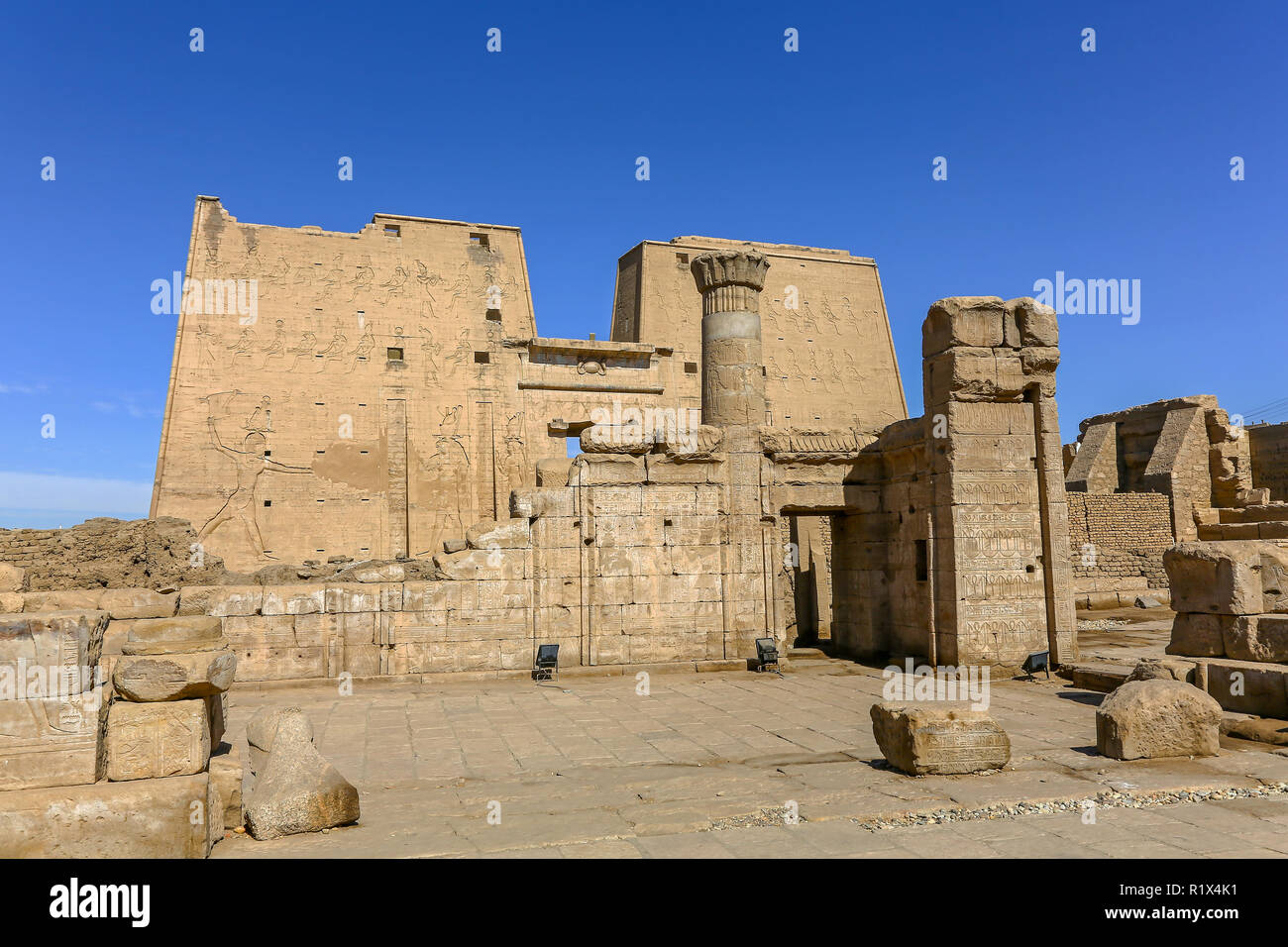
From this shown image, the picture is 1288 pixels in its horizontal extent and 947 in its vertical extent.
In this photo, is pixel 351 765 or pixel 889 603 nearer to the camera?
pixel 351 765

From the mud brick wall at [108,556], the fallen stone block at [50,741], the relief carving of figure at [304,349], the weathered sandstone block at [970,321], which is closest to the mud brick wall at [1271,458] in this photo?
the weathered sandstone block at [970,321]

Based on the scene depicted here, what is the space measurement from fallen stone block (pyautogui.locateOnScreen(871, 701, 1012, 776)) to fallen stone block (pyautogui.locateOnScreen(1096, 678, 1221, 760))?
0.91 meters

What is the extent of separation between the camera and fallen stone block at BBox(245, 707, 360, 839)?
4.51 m

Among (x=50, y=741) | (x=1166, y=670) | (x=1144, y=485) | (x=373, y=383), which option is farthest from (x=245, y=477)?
(x=1144, y=485)

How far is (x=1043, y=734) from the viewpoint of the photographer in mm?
7215

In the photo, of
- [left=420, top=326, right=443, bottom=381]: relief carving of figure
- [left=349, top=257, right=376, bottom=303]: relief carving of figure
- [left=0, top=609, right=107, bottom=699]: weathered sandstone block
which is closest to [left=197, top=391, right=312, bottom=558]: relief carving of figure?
[left=349, top=257, right=376, bottom=303]: relief carving of figure

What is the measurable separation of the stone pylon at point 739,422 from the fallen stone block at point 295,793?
25.6 ft

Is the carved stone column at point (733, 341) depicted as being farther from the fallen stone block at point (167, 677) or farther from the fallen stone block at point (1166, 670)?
the fallen stone block at point (167, 677)

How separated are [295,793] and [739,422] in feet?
33.1

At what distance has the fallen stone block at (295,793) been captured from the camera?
14.8 feet

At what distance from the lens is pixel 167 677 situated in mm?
4438
